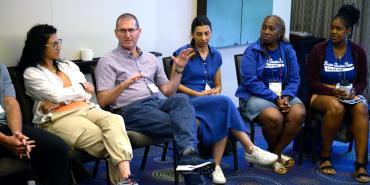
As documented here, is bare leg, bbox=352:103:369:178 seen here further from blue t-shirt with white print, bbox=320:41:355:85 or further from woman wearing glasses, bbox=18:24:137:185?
woman wearing glasses, bbox=18:24:137:185

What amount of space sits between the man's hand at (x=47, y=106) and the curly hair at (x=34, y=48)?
24 cm

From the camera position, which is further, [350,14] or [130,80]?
[350,14]

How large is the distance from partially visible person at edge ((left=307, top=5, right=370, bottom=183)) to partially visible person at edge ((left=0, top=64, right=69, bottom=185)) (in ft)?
6.37

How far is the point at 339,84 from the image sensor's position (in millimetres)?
3521

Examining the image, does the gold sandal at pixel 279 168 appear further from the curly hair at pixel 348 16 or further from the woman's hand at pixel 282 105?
the curly hair at pixel 348 16

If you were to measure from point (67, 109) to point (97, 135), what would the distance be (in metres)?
0.29

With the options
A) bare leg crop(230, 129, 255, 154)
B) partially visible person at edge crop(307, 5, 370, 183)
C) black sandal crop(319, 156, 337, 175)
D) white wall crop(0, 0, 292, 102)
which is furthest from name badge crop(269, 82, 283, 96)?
white wall crop(0, 0, 292, 102)

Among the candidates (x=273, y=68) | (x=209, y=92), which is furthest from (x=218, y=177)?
(x=273, y=68)

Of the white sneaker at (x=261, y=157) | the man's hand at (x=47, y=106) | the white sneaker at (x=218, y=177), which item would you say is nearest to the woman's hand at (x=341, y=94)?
the white sneaker at (x=261, y=157)

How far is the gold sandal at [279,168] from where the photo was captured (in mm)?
3381

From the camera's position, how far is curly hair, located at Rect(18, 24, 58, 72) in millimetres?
2803

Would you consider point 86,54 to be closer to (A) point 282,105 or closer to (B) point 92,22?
(B) point 92,22

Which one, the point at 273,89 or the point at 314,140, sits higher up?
the point at 273,89

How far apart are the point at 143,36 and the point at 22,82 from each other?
1.19 metres
